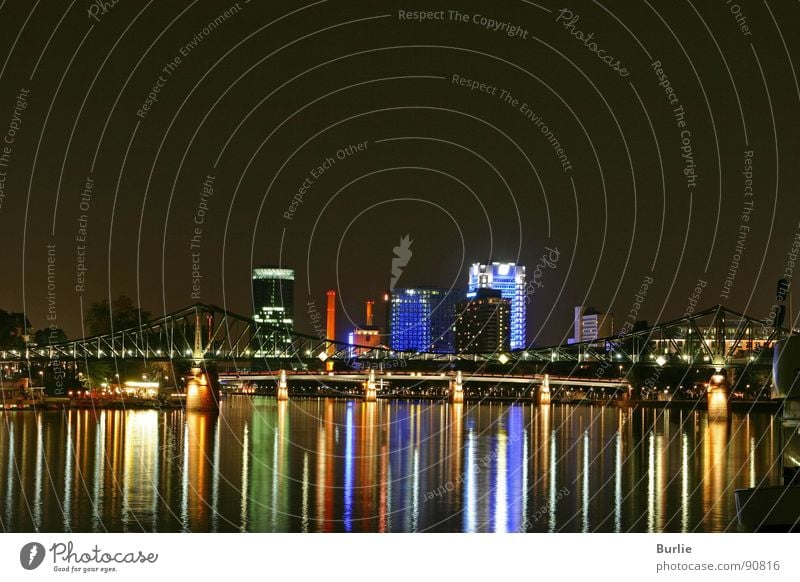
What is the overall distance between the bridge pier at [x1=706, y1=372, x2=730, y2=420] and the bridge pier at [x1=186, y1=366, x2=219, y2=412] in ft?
149

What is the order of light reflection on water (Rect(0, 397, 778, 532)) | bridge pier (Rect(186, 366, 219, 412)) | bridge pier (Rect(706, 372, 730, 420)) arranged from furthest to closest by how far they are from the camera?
bridge pier (Rect(706, 372, 730, 420)) → bridge pier (Rect(186, 366, 219, 412)) → light reflection on water (Rect(0, 397, 778, 532))

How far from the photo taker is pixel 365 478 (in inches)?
1751

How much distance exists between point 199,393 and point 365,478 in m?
69.3

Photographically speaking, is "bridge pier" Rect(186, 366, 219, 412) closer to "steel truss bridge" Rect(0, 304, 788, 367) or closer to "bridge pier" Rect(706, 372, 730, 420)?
"steel truss bridge" Rect(0, 304, 788, 367)

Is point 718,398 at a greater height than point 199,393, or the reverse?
point 199,393

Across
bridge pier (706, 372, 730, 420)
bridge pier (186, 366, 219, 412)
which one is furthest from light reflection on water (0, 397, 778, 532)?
bridge pier (706, 372, 730, 420)

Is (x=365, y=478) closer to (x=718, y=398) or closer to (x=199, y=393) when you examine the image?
(x=199, y=393)

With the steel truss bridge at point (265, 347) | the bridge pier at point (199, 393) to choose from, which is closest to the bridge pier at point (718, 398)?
the steel truss bridge at point (265, 347)

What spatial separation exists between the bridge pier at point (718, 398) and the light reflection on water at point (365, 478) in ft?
105

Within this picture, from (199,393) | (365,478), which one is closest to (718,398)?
(199,393)

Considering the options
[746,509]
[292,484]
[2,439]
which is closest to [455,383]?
[2,439]

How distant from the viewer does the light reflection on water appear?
32125 mm

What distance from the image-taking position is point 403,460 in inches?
2143
